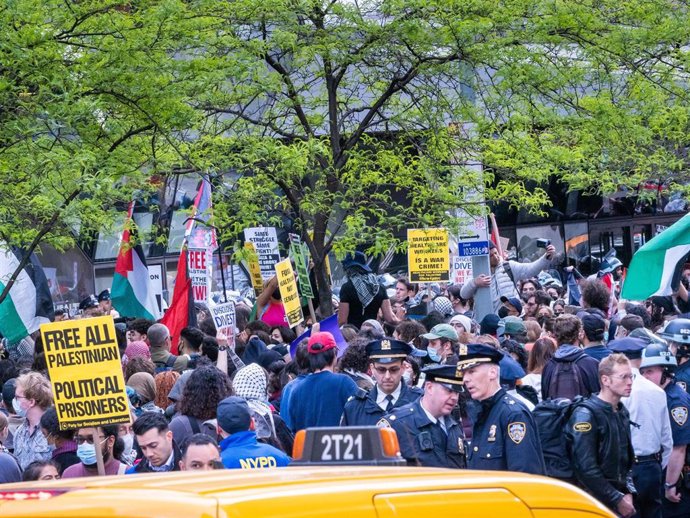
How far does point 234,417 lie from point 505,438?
1.47m

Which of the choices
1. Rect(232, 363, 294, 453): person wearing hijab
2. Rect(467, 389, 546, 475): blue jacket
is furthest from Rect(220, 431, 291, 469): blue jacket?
Rect(467, 389, 546, 475): blue jacket

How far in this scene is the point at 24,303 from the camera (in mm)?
15180

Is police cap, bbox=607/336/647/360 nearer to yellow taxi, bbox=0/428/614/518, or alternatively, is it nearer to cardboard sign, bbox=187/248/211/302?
yellow taxi, bbox=0/428/614/518

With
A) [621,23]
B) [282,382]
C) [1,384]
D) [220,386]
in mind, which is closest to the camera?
[220,386]

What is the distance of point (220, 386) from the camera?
7840 millimetres

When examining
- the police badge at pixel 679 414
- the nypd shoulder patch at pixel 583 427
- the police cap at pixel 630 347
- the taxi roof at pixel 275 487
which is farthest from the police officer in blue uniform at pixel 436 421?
the taxi roof at pixel 275 487

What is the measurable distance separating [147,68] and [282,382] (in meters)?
2.96

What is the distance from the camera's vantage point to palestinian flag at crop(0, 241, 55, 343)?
14.9m

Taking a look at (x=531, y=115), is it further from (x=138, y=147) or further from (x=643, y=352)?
(x=643, y=352)

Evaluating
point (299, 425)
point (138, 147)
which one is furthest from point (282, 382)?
point (138, 147)

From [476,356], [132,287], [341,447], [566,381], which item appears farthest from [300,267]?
[341,447]

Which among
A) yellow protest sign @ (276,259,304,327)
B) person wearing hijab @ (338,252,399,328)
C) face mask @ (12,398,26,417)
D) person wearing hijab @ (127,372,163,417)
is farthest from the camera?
person wearing hijab @ (338,252,399,328)

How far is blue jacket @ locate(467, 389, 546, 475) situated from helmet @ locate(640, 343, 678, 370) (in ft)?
6.49

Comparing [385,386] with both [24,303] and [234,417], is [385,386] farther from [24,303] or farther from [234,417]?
[24,303]
